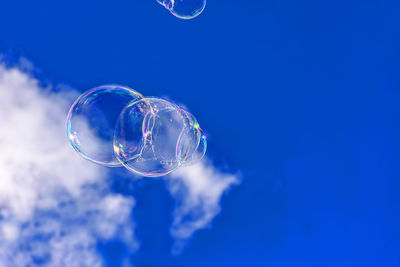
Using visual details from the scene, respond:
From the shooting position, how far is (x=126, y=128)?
22.9 feet

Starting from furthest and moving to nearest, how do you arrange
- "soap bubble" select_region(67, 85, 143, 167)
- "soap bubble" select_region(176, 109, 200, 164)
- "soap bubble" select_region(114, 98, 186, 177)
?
"soap bubble" select_region(176, 109, 200, 164) → "soap bubble" select_region(114, 98, 186, 177) → "soap bubble" select_region(67, 85, 143, 167)

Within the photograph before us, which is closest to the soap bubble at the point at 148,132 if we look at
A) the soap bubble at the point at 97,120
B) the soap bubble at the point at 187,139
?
the soap bubble at the point at 187,139

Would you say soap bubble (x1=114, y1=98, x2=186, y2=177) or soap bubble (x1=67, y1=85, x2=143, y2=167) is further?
soap bubble (x1=114, y1=98, x2=186, y2=177)

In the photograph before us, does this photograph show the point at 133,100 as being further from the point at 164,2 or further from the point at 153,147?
the point at 164,2

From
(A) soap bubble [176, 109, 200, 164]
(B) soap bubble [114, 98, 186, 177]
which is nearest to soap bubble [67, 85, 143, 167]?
(B) soap bubble [114, 98, 186, 177]

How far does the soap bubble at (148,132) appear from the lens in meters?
7.05

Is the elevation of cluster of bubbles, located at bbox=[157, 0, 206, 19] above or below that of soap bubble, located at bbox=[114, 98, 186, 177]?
above

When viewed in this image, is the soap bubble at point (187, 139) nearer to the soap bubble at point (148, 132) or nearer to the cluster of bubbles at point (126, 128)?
the cluster of bubbles at point (126, 128)

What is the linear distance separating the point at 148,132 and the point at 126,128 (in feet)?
2.04

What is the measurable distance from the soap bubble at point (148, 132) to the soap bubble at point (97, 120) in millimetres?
264

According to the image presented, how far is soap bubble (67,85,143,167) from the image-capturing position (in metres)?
6.92

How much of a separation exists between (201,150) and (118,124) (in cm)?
387

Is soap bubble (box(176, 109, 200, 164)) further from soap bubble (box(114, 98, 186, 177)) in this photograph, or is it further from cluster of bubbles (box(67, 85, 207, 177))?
soap bubble (box(114, 98, 186, 177))

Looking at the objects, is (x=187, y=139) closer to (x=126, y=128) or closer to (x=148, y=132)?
(x=148, y=132)
